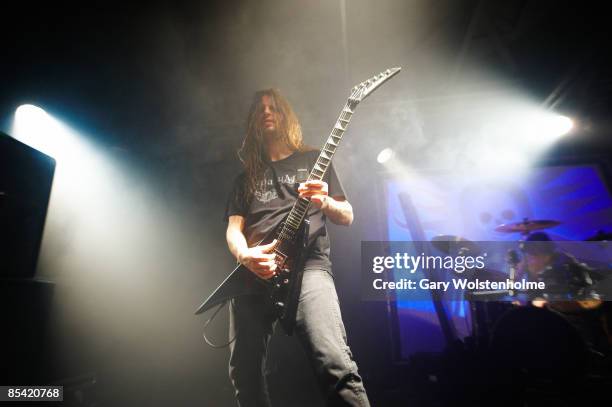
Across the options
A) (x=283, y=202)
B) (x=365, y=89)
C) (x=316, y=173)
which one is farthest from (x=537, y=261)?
(x=283, y=202)

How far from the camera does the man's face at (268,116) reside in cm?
223

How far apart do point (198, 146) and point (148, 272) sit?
1613mm

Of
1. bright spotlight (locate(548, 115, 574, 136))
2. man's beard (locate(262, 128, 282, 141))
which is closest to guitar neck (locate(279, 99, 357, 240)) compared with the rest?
man's beard (locate(262, 128, 282, 141))

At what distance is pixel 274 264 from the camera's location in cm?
146

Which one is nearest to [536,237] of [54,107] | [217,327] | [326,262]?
[326,262]

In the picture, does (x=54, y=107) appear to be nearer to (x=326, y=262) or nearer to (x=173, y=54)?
(x=173, y=54)

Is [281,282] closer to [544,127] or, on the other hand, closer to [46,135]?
[46,135]

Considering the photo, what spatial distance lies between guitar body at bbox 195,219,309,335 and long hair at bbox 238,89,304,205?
49cm

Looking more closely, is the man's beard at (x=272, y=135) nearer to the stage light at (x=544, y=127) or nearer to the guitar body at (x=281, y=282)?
the guitar body at (x=281, y=282)

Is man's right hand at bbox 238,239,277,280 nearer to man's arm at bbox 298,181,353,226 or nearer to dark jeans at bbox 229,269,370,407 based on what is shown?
dark jeans at bbox 229,269,370,407

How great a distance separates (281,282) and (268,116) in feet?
4.61

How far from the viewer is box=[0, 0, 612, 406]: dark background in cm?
248

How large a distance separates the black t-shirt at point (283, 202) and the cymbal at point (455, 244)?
162 centimetres

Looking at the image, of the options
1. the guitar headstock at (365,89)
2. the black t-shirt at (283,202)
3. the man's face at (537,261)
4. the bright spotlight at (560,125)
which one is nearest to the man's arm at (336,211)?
the black t-shirt at (283,202)
